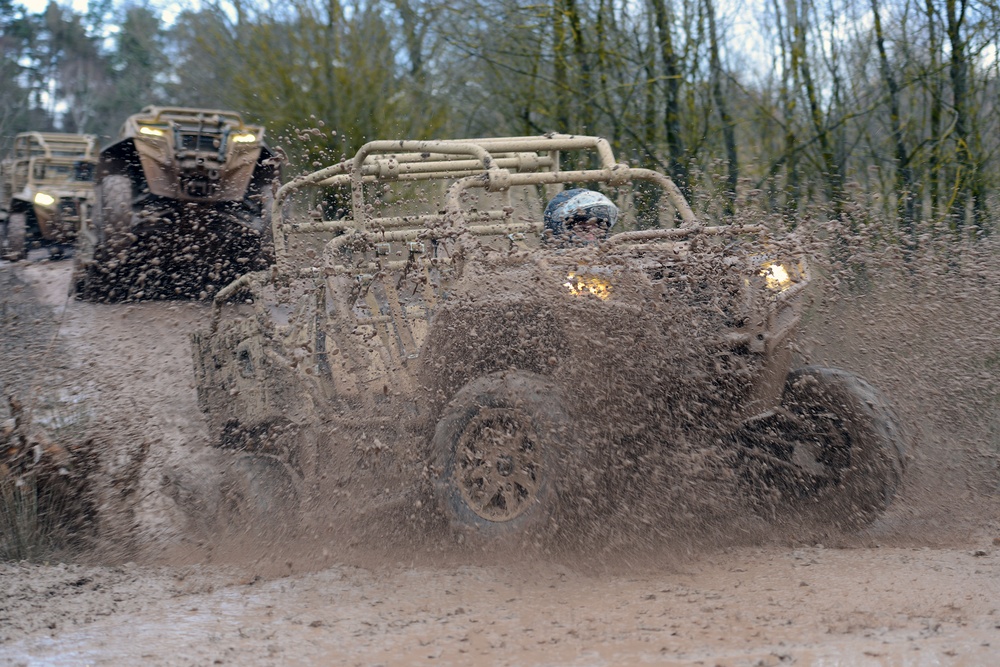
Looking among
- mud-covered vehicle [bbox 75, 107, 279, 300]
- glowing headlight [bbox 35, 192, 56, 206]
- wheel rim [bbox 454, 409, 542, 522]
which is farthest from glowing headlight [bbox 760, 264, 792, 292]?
glowing headlight [bbox 35, 192, 56, 206]

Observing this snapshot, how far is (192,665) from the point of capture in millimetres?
3150

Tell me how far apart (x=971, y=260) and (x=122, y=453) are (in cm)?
441

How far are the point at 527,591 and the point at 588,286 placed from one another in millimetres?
1209

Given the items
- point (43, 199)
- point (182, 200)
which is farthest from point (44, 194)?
point (182, 200)

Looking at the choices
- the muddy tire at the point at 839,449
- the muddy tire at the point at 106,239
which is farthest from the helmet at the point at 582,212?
the muddy tire at the point at 106,239

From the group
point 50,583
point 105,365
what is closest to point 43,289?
point 105,365

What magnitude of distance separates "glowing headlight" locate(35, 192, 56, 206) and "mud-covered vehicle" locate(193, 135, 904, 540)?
10.2m

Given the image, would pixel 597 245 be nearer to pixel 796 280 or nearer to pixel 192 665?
pixel 796 280

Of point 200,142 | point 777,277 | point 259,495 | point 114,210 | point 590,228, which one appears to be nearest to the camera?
point 777,277

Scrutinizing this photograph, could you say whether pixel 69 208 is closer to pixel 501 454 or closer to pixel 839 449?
pixel 501 454

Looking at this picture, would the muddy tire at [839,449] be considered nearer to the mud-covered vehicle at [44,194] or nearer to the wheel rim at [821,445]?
the wheel rim at [821,445]

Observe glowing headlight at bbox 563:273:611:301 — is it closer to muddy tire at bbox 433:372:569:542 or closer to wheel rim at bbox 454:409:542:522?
muddy tire at bbox 433:372:569:542

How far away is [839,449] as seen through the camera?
15.1 feet

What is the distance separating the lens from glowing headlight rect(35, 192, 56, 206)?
547 inches
